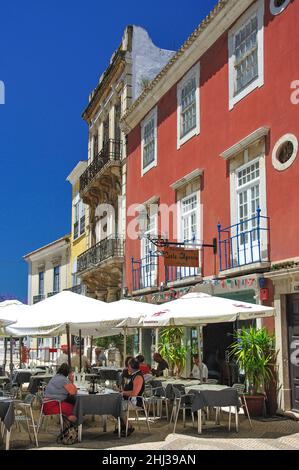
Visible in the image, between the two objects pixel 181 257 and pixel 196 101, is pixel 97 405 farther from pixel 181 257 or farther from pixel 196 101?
pixel 196 101

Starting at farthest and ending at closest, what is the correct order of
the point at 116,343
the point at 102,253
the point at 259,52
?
the point at 102,253, the point at 116,343, the point at 259,52

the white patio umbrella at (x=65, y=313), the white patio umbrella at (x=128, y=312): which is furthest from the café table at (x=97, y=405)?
the white patio umbrella at (x=128, y=312)

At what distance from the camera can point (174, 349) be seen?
53.1 feet

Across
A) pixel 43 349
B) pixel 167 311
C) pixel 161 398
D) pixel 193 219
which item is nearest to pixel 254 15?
pixel 193 219

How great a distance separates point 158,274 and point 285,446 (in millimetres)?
10572

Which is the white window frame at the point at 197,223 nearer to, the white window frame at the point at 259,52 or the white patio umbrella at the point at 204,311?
the white window frame at the point at 259,52

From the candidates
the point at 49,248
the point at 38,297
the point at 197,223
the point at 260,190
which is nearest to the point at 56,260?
the point at 49,248

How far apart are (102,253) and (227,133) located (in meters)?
10.6

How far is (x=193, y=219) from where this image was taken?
16812 mm

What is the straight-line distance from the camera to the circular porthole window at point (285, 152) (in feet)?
39.9

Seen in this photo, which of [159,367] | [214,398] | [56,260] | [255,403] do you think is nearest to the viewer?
[214,398]

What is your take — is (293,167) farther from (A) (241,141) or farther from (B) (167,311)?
(B) (167,311)

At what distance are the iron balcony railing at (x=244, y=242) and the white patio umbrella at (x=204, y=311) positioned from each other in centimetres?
238

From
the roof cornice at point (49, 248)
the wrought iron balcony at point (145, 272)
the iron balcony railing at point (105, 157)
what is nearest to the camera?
the wrought iron balcony at point (145, 272)
